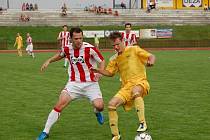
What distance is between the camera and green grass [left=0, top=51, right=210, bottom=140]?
945cm

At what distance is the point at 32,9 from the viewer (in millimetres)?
68250

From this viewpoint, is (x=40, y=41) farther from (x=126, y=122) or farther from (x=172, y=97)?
(x=126, y=122)

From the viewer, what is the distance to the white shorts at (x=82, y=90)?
30.6 ft

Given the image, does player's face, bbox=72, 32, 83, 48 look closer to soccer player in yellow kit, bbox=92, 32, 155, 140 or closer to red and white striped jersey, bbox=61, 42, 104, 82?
red and white striped jersey, bbox=61, 42, 104, 82

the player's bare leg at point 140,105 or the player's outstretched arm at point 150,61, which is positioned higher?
the player's outstretched arm at point 150,61

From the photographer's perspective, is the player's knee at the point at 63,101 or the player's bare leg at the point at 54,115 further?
the player's knee at the point at 63,101

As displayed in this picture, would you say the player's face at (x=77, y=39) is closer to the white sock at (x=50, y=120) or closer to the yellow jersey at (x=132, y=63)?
the yellow jersey at (x=132, y=63)

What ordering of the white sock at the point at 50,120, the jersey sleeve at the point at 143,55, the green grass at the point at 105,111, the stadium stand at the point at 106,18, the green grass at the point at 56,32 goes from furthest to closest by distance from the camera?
the stadium stand at the point at 106,18
the green grass at the point at 56,32
the green grass at the point at 105,111
the white sock at the point at 50,120
the jersey sleeve at the point at 143,55

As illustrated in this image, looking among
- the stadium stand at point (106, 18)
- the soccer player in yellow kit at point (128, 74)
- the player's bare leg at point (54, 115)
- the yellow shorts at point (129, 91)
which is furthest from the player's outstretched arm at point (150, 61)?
the stadium stand at point (106, 18)

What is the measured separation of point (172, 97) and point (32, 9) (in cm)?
5568

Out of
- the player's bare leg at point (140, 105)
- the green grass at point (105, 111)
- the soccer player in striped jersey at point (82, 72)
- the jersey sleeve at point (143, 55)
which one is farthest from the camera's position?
the green grass at point (105, 111)

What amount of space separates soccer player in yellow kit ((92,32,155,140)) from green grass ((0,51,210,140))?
74 centimetres

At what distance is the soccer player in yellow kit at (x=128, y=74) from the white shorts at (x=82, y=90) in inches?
19.2

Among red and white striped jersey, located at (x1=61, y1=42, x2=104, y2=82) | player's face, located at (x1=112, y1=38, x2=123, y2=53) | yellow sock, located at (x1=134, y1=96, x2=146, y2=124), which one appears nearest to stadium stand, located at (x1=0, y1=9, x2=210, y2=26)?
red and white striped jersey, located at (x1=61, y1=42, x2=104, y2=82)
